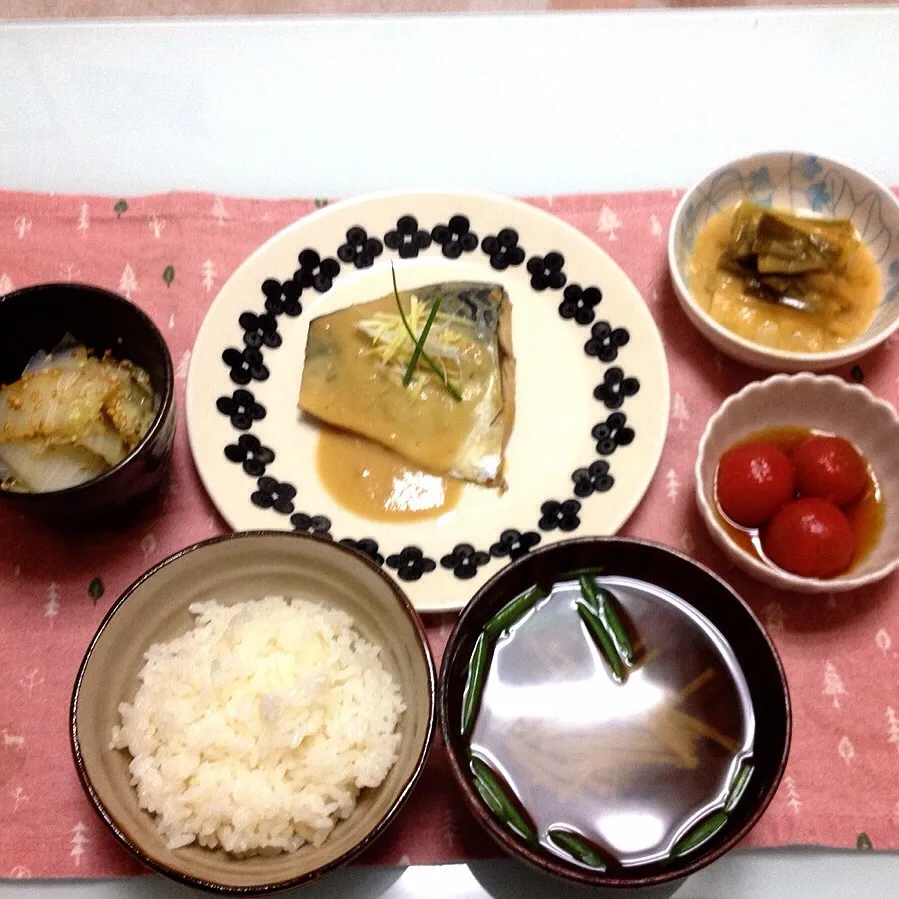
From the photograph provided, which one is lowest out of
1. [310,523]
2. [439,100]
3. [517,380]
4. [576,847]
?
[576,847]

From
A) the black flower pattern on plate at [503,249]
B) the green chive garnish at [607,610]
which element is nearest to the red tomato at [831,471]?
the green chive garnish at [607,610]

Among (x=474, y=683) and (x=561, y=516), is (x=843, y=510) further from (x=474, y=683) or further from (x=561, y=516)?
(x=474, y=683)

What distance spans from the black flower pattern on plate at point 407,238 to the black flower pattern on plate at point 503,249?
0.43 ft

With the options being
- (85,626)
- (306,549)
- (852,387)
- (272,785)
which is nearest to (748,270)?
(852,387)

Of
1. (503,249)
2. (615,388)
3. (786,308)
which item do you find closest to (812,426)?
(786,308)

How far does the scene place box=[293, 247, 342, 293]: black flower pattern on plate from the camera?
5.73 feet

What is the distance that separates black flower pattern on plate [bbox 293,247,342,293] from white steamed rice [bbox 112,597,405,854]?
2.47 ft

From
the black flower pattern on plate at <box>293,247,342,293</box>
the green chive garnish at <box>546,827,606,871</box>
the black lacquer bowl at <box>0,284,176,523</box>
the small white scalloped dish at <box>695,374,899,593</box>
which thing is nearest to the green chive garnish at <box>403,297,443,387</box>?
the black flower pattern on plate at <box>293,247,342,293</box>

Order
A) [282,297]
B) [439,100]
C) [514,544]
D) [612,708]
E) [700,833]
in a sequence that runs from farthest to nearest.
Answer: [439,100] < [282,297] < [514,544] < [612,708] < [700,833]

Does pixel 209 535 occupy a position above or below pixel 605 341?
below

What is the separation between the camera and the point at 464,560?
1.49 m

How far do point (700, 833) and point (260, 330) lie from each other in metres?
1.18

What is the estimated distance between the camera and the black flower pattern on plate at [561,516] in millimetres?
1521

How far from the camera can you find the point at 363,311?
5.71 ft
